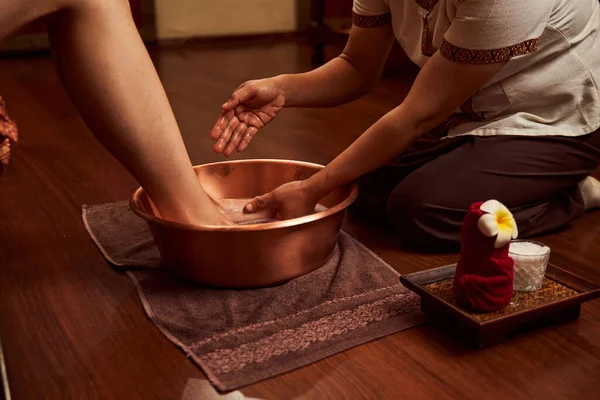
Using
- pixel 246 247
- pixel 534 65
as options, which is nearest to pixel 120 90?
pixel 246 247

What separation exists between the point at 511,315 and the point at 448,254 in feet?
1.21

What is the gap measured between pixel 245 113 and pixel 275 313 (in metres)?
0.48

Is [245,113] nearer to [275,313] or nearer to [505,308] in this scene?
[275,313]

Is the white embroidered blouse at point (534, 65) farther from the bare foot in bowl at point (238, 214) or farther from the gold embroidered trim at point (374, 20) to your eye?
the bare foot in bowl at point (238, 214)

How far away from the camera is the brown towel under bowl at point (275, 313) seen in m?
1.07

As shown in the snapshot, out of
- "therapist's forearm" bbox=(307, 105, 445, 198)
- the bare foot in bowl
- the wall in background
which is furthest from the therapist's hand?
the wall in background

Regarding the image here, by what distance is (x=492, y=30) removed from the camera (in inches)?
48.2

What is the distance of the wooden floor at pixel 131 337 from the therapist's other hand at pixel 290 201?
0.63ft

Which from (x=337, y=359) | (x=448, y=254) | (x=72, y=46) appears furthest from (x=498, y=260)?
(x=72, y=46)

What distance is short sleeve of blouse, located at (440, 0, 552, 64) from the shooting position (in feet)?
4.00

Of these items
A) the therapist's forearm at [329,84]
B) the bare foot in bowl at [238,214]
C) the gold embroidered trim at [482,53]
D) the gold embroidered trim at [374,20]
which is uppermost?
the gold embroidered trim at [374,20]

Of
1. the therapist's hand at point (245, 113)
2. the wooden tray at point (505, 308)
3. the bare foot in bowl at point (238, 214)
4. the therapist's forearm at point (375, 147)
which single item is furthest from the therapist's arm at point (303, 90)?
the wooden tray at point (505, 308)

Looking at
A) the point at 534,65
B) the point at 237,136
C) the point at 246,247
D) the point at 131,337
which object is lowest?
the point at 131,337

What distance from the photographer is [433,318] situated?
1180mm
